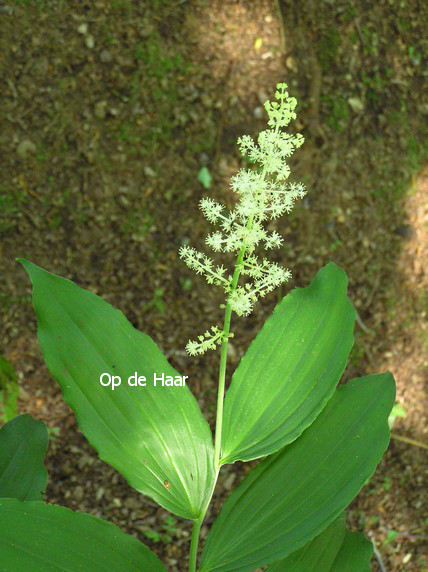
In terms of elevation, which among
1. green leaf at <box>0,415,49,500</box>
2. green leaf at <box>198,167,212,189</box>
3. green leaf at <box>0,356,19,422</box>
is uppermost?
green leaf at <box>198,167,212,189</box>

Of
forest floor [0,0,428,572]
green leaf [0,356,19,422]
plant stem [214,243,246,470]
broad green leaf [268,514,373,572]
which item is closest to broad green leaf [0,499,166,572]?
plant stem [214,243,246,470]

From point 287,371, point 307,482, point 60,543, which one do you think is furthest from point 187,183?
point 60,543

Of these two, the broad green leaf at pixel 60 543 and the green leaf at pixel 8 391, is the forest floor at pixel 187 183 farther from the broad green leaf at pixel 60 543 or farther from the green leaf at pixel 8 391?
the broad green leaf at pixel 60 543

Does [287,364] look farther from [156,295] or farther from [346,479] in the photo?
[156,295]

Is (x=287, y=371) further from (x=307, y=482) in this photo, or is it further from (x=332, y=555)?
(x=332, y=555)

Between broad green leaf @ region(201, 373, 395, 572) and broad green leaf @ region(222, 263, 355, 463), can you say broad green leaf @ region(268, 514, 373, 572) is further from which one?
broad green leaf @ region(222, 263, 355, 463)
